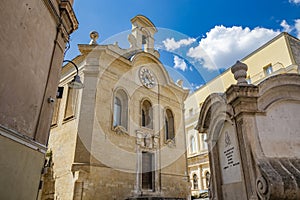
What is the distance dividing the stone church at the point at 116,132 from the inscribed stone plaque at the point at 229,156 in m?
7.50

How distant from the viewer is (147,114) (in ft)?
54.6

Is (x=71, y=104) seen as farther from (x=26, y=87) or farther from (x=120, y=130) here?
(x=26, y=87)

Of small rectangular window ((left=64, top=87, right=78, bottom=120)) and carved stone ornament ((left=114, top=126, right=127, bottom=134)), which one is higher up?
small rectangular window ((left=64, top=87, right=78, bottom=120))

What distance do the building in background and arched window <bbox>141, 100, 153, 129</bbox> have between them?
36.3ft

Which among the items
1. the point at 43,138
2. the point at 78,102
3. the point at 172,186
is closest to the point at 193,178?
the point at 172,186

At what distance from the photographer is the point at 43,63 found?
5.96 m

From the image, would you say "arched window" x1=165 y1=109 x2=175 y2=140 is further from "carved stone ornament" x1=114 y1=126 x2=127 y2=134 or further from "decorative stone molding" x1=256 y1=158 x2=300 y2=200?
"decorative stone molding" x1=256 y1=158 x2=300 y2=200

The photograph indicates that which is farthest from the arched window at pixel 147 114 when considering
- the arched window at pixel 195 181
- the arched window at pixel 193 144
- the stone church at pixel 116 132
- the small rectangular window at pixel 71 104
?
the arched window at pixel 193 144

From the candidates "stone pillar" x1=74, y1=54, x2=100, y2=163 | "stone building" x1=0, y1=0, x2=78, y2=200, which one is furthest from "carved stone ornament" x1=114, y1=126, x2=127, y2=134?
"stone building" x1=0, y1=0, x2=78, y2=200

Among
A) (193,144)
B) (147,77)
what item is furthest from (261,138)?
(193,144)

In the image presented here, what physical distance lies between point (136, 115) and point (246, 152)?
1083cm

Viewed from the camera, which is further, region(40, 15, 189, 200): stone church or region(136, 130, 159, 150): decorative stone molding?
region(136, 130, 159, 150): decorative stone molding

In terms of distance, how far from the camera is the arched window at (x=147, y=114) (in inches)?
639

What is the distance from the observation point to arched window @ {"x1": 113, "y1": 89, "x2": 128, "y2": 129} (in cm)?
1435
